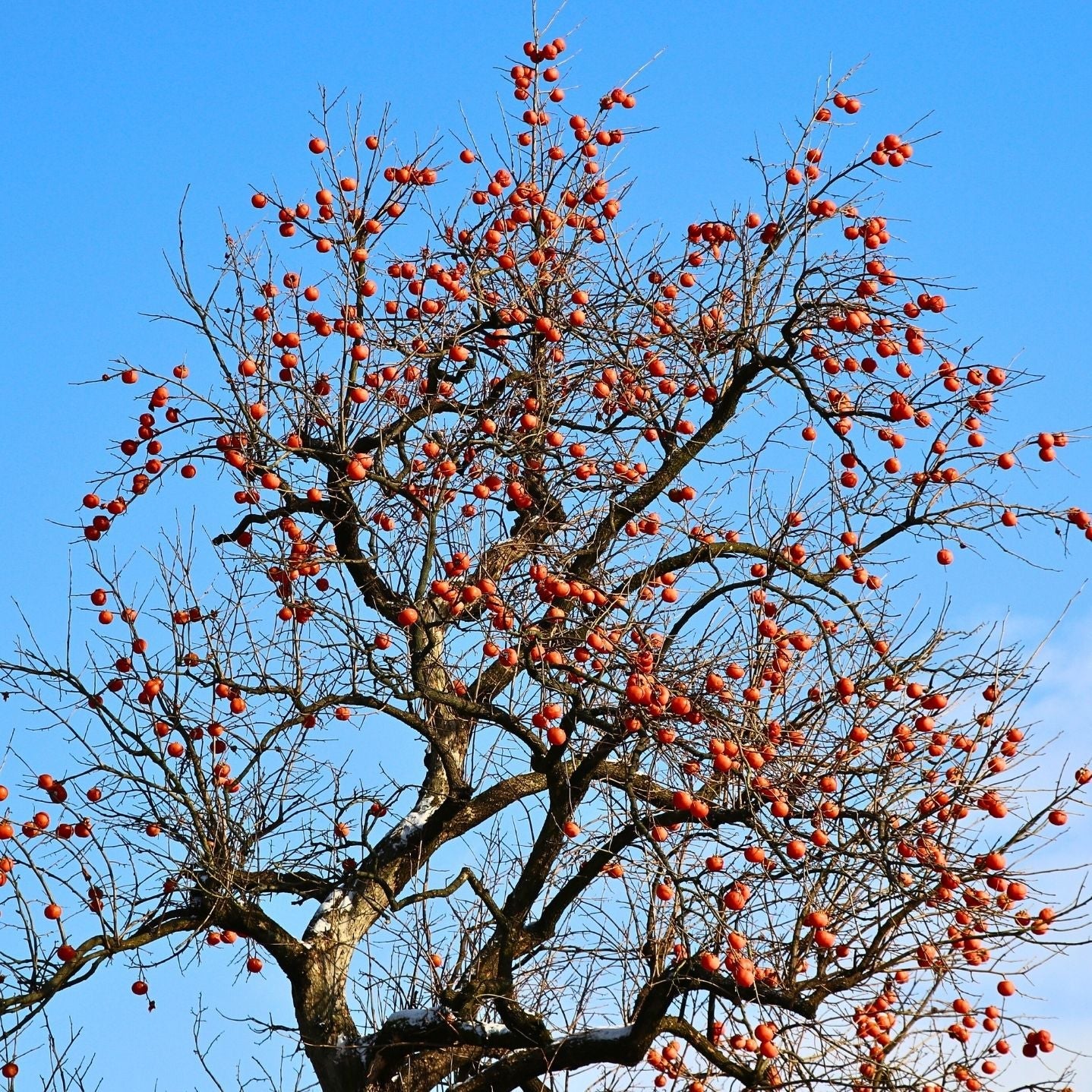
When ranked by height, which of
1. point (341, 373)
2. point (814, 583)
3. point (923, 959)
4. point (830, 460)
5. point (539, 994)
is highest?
point (341, 373)

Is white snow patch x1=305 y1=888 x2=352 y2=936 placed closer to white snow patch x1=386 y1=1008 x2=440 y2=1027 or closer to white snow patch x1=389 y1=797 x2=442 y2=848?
white snow patch x1=389 y1=797 x2=442 y2=848

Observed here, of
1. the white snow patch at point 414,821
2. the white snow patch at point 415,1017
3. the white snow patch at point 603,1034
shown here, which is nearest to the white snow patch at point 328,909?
the white snow patch at point 414,821

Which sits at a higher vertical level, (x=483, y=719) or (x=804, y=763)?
(x=483, y=719)

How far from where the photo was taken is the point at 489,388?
23.5 ft

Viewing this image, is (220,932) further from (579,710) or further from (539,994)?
(579,710)

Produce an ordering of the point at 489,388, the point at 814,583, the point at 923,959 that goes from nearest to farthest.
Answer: the point at 923,959 < the point at 814,583 < the point at 489,388

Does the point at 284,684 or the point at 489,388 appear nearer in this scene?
the point at 284,684

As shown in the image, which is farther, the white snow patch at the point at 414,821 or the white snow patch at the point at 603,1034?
the white snow patch at the point at 414,821

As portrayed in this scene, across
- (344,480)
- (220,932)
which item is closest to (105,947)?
(220,932)

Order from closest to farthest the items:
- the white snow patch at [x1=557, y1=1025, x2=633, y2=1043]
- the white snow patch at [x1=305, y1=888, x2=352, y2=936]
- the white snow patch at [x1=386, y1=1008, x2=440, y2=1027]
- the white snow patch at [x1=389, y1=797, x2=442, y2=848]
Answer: the white snow patch at [x1=557, y1=1025, x2=633, y2=1043] < the white snow patch at [x1=386, y1=1008, x2=440, y2=1027] < the white snow patch at [x1=305, y1=888, x2=352, y2=936] < the white snow patch at [x1=389, y1=797, x2=442, y2=848]

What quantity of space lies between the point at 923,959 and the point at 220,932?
11.2 feet

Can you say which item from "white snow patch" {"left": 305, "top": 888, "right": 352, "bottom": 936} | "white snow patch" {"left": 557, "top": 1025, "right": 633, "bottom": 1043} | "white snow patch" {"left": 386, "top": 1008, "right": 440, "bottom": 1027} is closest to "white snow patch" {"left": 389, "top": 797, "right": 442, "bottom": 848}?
"white snow patch" {"left": 305, "top": 888, "right": 352, "bottom": 936}

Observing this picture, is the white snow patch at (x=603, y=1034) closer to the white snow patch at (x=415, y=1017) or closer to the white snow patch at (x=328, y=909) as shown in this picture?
the white snow patch at (x=415, y=1017)

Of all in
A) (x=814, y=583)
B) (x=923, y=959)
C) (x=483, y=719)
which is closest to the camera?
(x=923, y=959)
